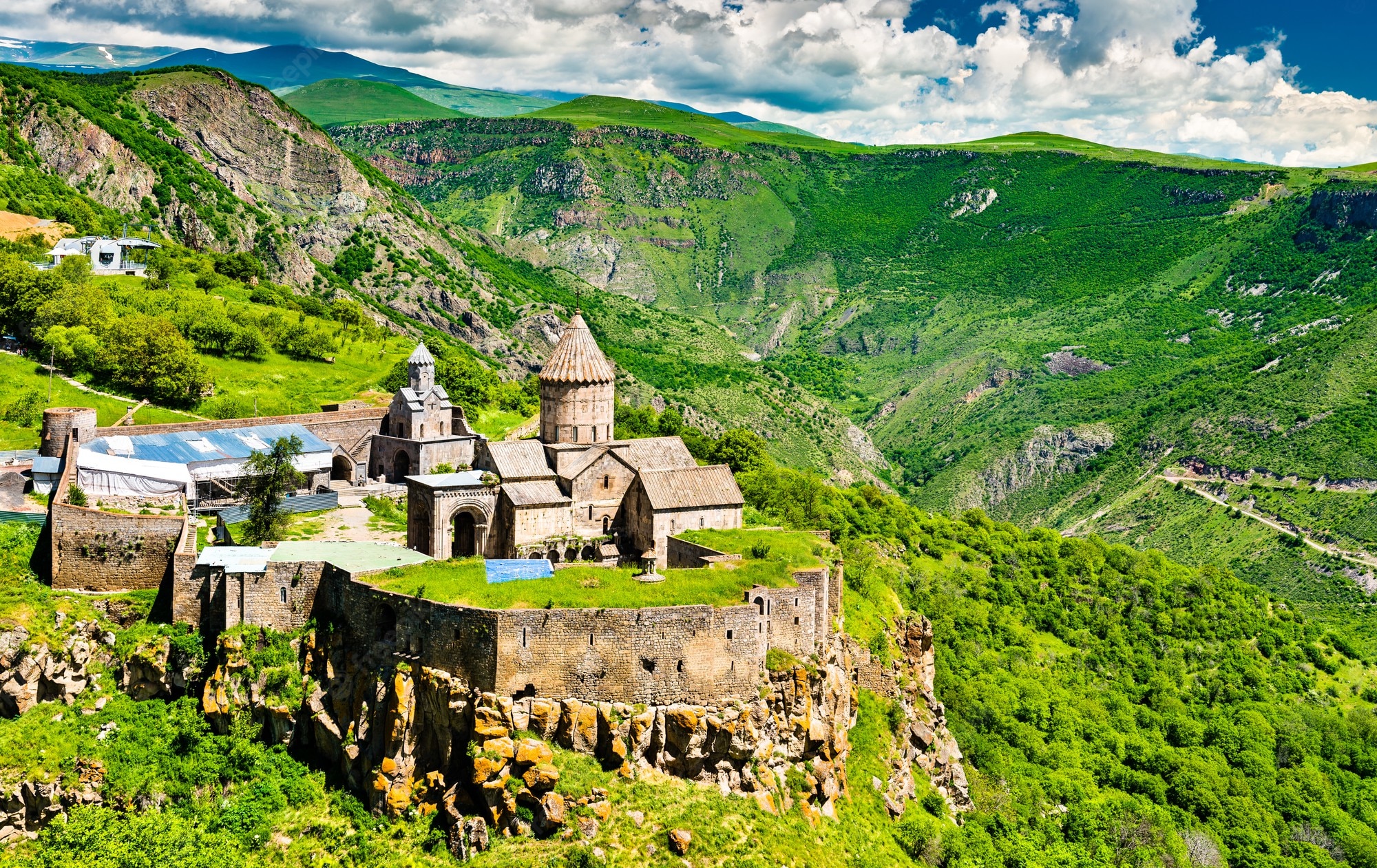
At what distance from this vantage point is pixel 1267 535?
4429 inches

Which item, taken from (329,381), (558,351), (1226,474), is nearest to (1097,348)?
(1226,474)

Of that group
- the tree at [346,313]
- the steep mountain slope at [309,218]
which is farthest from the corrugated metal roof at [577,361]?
the steep mountain slope at [309,218]

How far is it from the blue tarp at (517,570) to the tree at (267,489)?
1278 cm

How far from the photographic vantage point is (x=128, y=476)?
154 feet

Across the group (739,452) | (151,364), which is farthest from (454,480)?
(739,452)

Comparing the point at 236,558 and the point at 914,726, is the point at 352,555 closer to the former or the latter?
the point at 236,558

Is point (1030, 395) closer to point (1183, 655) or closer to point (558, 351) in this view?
point (1183, 655)

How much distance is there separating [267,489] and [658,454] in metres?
16.3

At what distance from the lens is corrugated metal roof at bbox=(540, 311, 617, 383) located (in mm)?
47125

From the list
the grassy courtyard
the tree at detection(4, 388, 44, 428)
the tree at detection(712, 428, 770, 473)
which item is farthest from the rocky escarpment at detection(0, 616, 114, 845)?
the tree at detection(712, 428, 770, 473)

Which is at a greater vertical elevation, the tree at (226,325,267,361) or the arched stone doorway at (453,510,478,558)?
the tree at (226,325,267,361)

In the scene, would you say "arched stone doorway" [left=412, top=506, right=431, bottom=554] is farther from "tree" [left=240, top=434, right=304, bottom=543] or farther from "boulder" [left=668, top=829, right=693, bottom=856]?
"boulder" [left=668, top=829, right=693, bottom=856]

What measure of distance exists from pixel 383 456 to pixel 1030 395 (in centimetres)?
13748

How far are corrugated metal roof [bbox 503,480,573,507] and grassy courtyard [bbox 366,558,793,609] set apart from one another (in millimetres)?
6443
